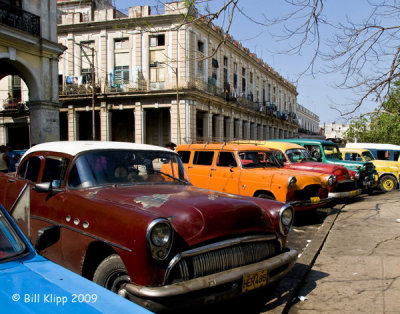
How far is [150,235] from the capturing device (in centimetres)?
276

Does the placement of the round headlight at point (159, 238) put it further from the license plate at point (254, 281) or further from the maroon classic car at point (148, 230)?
the license plate at point (254, 281)

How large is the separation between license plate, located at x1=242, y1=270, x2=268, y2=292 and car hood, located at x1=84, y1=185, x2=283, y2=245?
1.28 ft

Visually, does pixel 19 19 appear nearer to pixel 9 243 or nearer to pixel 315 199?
pixel 315 199

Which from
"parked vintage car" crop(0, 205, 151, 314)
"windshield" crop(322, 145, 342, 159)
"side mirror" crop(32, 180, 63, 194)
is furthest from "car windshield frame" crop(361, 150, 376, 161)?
"parked vintage car" crop(0, 205, 151, 314)

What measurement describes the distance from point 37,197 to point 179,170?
71.0 inches

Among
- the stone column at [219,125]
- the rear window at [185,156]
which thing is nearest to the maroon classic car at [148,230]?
the rear window at [185,156]

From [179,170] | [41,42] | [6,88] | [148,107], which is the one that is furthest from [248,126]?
[179,170]

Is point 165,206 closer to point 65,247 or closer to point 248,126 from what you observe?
point 65,247

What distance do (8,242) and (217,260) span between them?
1605mm

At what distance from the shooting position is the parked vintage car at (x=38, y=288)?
1731mm

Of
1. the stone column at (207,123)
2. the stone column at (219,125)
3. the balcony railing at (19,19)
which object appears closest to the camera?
the balcony railing at (19,19)

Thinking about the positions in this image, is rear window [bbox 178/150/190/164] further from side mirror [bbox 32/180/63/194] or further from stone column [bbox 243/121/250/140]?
stone column [bbox 243/121/250/140]

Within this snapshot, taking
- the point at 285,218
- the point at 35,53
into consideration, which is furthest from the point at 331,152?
the point at 35,53

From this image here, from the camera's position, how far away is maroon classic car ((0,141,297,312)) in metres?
2.78
